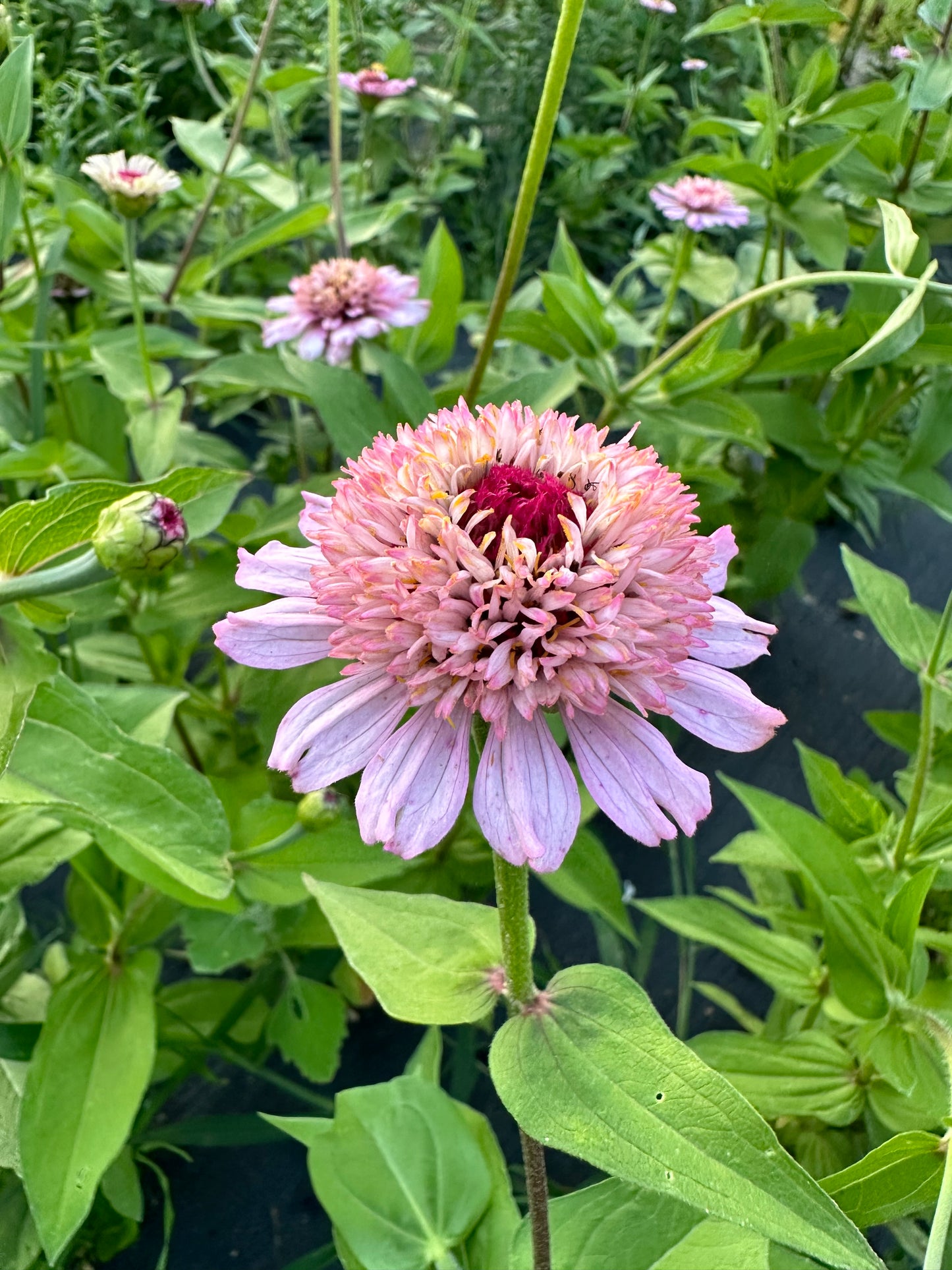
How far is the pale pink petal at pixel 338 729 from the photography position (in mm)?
343

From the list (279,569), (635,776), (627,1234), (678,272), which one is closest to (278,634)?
(279,569)

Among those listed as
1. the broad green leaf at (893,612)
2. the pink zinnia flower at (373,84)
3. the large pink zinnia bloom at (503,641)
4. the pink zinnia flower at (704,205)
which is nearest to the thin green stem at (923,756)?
the broad green leaf at (893,612)

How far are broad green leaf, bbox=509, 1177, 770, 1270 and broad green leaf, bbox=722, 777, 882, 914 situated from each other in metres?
0.19

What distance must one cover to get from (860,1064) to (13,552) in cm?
56

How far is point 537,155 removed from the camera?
0.55 meters

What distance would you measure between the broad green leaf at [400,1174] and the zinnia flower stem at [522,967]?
110mm

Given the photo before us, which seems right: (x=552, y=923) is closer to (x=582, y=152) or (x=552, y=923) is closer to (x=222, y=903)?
(x=222, y=903)

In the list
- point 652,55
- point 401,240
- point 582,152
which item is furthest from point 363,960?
point 652,55

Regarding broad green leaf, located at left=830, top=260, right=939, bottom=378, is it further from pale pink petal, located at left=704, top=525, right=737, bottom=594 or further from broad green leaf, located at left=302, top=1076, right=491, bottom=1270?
broad green leaf, located at left=302, top=1076, right=491, bottom=1270

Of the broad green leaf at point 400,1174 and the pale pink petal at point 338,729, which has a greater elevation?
the pale pink petal at point 338,729

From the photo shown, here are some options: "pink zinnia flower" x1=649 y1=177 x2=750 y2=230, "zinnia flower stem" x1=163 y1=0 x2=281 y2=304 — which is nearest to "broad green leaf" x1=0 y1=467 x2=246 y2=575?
"zinnia flower stem" x1=163 y1=0 x2=281 y2=304

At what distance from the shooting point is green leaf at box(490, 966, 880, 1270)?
28 centimetres

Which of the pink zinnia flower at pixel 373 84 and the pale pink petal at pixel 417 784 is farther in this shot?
the pink zinnia flower at pixel 373 84

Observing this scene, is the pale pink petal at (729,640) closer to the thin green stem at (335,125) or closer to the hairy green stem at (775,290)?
the hairy green stem at (775,290)
